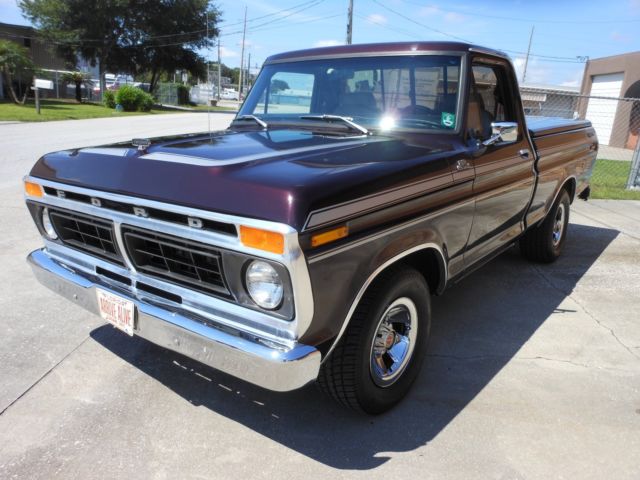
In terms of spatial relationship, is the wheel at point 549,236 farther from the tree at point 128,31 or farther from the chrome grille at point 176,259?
the tree at point 128,31

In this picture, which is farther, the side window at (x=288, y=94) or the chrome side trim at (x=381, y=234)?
the side window at (x=288, y=94)

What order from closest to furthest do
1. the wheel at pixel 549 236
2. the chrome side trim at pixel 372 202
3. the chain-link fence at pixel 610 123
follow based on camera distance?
1. the chrome side trim at pixel 372 202
2. the wheel at pixel 549 236
3. the chain-link fence at pixel 610 123

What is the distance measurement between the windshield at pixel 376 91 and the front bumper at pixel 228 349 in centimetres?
177

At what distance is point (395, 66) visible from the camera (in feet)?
11.2

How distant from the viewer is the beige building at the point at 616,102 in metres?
23.5

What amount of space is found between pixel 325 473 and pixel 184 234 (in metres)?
1.27

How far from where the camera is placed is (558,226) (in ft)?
18.1

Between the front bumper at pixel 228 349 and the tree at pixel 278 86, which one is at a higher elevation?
the tree at pixel 278 86

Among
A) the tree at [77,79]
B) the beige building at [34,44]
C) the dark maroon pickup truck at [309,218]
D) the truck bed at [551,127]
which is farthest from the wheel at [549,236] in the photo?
the beige building at [34,44]

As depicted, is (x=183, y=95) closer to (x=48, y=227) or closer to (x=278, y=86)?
(x=278, y=86)

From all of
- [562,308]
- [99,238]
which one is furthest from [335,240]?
[562,308]

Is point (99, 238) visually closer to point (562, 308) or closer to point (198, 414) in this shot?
point (198, 414)

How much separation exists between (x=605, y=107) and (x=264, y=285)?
2835cm

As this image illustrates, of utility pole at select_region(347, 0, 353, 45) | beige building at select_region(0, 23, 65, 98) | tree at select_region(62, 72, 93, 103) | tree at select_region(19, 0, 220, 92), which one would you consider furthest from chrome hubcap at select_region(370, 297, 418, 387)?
beige building at select_region(0, 23, 65, 98)
